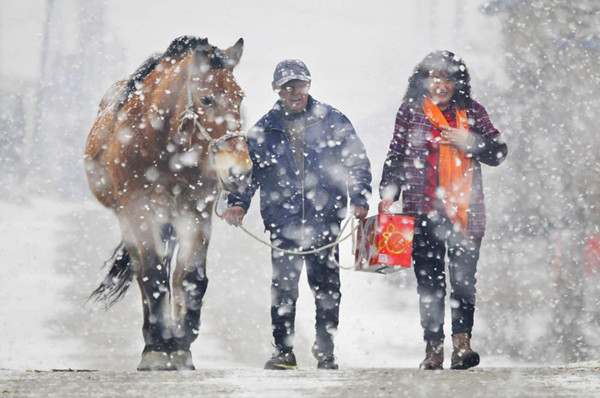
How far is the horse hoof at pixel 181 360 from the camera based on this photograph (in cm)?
586

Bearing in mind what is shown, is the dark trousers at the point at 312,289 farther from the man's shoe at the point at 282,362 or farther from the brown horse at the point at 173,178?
the brown horse at the point at 173,178

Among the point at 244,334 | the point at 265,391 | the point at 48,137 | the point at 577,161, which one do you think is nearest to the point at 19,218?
the point at 48,137

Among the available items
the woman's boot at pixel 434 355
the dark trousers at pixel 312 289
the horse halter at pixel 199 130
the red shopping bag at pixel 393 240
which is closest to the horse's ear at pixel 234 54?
the horse halter at pixel 199 130

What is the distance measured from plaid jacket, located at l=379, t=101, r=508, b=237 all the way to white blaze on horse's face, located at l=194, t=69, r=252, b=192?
94cm

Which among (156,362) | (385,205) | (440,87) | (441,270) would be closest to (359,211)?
(385,205)

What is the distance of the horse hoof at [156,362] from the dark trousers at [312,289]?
2.30 ft

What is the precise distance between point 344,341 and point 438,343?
23.9 ft

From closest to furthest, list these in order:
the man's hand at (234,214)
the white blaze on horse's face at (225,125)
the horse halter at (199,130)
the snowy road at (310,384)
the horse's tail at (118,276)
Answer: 1. the snowy road at (310,384)
2. the white blaze on horse's face at (225,125)
3. the horse halter at (199,130)
4. the man's hand at (234,214)
5. the horse's tail at (118,276)

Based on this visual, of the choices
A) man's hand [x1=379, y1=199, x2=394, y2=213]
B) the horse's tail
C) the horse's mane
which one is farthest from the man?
the horse's tail

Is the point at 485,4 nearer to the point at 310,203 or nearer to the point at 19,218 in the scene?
the point at 310,203

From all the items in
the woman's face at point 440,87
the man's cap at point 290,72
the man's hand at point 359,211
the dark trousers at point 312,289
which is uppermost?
the man's cap at point 290,72

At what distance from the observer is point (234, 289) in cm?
1535

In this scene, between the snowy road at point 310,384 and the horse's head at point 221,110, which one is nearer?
the snowy road at point 310,384

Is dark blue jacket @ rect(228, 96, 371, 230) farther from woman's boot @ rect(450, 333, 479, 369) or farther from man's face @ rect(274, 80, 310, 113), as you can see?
woman's boot @ rect(450, 333, 479, 369)
